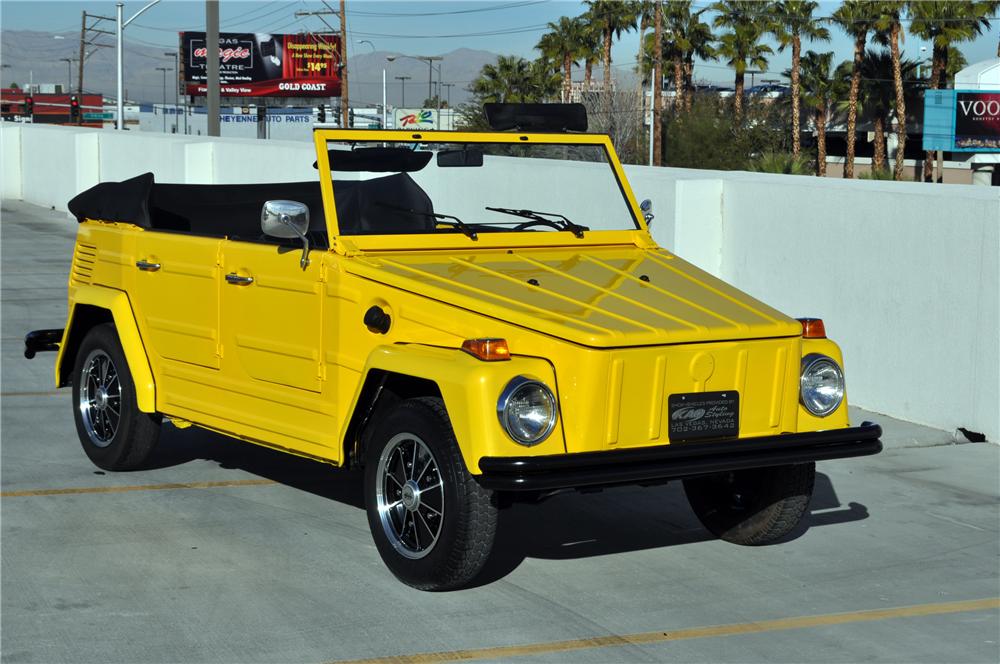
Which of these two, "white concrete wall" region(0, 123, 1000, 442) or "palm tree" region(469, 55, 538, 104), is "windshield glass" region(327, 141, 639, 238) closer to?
"white concrete wall" region(0, 123, 1000, 442)

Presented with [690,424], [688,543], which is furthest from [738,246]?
[690,424]

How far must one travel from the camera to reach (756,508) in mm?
6684

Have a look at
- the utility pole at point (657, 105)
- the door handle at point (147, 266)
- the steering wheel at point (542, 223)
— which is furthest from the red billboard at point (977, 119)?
the door handle at point (147, 266)

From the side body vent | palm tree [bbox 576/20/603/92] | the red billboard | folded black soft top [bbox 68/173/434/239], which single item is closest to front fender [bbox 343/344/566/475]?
folded black soft top [bbox 68/173/434/239]

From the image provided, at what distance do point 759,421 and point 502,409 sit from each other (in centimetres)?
123

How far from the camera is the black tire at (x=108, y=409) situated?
308 inches

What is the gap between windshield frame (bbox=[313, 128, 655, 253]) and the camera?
21.5ft

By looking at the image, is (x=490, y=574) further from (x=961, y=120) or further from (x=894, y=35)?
(x=961, y=120)

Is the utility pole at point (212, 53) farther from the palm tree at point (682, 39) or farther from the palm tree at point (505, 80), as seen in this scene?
the palm tree at point (505, 80)

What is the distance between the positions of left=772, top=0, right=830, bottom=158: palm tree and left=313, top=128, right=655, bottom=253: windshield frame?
2199 inches

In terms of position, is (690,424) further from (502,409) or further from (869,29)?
(869,29)

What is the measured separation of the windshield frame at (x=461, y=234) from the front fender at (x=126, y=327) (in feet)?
5.34

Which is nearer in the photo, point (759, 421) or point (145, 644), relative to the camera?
point (145, 644)

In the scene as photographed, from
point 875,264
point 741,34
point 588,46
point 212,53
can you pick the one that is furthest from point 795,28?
point 875,264
